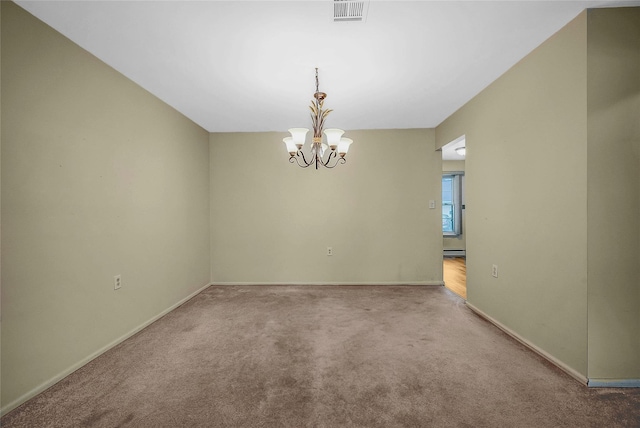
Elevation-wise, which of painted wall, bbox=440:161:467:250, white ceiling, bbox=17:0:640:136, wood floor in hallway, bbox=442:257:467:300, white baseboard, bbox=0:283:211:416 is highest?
white ceiling, bbox=17:0:640:136

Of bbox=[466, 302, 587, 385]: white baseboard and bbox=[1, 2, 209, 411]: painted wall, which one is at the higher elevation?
bbox=[1, 2, 209, 411]: painted wall

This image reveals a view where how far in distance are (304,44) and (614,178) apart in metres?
2.34

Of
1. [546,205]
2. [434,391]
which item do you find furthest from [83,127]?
[546,205]

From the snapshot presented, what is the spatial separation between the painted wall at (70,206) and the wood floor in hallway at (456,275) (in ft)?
13.1

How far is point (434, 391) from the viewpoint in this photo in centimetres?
179

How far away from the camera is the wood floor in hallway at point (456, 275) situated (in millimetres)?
4097

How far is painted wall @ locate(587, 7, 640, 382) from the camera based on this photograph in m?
1.78

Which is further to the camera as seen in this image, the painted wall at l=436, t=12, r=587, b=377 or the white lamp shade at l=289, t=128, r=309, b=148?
the white lamp shade at l=289, t=128, r=309, b=148

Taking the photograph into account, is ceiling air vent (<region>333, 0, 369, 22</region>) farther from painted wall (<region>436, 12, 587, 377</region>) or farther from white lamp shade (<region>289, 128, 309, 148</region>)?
painted wall (<region>436, 12, 587, 377</region>)

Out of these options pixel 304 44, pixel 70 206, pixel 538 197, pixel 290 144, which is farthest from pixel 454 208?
pixel 70 206

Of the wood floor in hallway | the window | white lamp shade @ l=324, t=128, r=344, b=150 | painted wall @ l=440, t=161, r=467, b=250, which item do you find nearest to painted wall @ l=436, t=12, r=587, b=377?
the wood floor in hallway

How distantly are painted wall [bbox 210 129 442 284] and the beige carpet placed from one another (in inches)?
55.4

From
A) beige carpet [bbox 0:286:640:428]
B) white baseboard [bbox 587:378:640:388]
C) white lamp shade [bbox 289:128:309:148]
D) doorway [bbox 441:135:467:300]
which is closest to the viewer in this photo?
beige carpet [bbox 0:286:640:428]

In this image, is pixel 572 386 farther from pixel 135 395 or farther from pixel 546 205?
pixel 135 395
